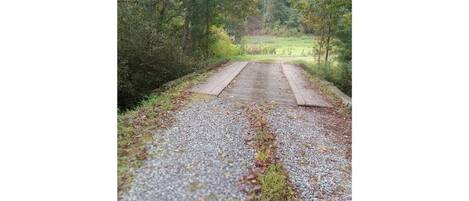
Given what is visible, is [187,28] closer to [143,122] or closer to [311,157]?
[143,122]

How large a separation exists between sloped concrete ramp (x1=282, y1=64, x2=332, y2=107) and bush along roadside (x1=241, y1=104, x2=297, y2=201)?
31.1 inches

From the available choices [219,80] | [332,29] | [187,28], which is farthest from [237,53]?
[332,29]

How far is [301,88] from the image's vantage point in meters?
5.54

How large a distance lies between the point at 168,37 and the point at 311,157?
8.34ft

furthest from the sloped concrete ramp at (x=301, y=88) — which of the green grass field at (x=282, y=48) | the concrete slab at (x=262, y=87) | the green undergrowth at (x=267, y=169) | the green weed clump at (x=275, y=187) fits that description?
the green weed clump at (x=275, y=187)

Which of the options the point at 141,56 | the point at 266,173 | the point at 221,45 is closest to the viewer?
the point at 266,173

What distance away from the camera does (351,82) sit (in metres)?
5.00

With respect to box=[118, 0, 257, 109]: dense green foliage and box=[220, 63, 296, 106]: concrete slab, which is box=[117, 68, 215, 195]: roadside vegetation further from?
box=[220, 63, 296, 106]: concrete slab

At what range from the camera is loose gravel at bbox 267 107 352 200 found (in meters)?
4.11

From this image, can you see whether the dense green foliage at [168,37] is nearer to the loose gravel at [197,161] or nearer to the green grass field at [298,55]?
the green grass field at [298,55]

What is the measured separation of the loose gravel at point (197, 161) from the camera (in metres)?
3.85

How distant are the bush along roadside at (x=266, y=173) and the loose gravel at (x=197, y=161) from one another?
75mm
